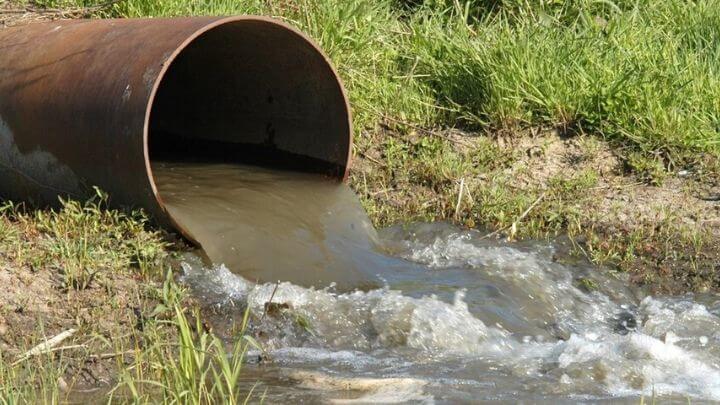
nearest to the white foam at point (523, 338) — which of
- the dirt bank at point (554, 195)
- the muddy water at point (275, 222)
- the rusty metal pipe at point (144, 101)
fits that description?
the muddy water at point (275, 222)

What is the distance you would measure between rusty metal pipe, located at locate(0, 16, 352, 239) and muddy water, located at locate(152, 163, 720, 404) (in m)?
0.61

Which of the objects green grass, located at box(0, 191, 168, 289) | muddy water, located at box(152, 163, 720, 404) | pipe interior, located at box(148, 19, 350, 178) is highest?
pipe interior, located at box(148, 19, 350, 178)

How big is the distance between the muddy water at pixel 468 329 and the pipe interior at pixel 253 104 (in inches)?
24.6

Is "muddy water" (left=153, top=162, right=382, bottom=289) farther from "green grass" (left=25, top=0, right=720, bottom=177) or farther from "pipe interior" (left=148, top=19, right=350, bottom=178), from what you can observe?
"green grass" (left=25, top=0, right=720, bottom=177)

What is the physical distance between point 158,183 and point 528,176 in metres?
2.20

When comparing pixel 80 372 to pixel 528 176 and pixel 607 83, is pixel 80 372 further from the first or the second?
pixel 607 83

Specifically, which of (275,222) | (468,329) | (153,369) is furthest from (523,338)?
(153,369)

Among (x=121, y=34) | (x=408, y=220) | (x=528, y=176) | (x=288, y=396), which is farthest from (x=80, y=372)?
(x=528, y=176)

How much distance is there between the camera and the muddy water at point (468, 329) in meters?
4.54

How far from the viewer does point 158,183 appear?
665cm

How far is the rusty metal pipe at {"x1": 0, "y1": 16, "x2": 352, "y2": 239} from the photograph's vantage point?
18.5 feet

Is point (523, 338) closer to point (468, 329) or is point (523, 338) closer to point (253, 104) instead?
point (468, 329)

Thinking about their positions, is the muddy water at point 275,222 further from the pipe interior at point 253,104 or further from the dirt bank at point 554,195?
the dirt bank at point 554,195

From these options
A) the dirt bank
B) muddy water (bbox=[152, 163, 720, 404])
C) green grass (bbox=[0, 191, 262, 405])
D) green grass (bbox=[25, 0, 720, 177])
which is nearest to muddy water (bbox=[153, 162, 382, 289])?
muddy water (bbox=[152, 163, 720, 404])
